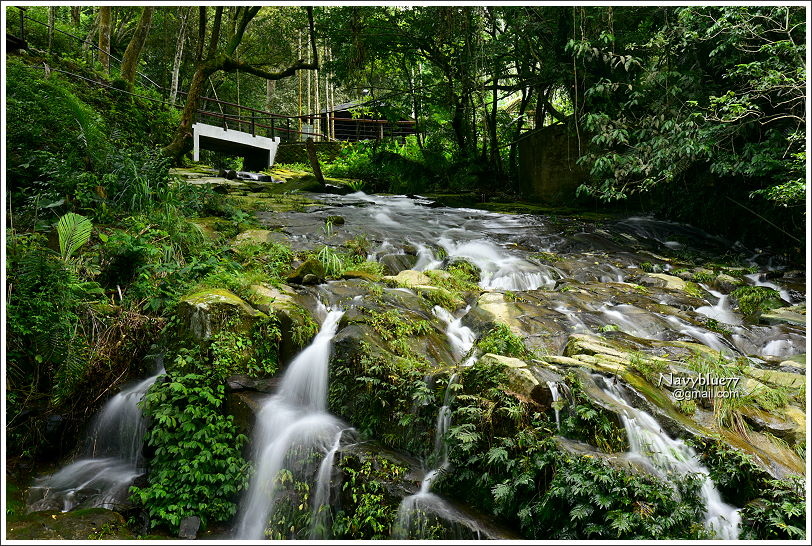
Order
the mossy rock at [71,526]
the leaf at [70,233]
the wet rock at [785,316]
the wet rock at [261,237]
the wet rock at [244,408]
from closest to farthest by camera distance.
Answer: the mossy rock at [71,526] → the wet rock at [244,408] → the leaf at [70,233] → the wet rock at [785,316] → the wet rock at [261,237]

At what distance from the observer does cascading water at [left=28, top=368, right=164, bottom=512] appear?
452cm

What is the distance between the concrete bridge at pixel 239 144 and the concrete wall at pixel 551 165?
38.5 feet

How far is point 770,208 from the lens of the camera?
10.4m

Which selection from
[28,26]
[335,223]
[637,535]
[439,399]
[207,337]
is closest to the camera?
[637,535]

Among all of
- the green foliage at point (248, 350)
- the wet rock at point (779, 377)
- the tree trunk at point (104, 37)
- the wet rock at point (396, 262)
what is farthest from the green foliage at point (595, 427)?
the tree trunk at point (104, 37)

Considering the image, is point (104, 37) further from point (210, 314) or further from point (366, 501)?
point (366, 501)

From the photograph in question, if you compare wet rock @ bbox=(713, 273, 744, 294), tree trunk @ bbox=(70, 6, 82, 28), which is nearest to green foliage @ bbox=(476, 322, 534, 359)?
wet rock @ bbox=(713, 273, 744, 294)

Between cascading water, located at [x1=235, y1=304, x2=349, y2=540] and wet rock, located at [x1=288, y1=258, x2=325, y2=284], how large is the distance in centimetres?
153

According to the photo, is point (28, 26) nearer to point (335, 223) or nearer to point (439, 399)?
point (335, 223)

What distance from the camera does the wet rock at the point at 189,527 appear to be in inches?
166

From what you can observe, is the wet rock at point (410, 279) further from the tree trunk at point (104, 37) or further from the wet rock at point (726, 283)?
the tree trunk at point (104, 37)

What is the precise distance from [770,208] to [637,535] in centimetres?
957

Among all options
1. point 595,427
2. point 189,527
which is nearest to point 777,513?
point 595,427

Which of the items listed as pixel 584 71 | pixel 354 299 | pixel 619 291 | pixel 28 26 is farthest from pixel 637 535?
pixel 28 26
